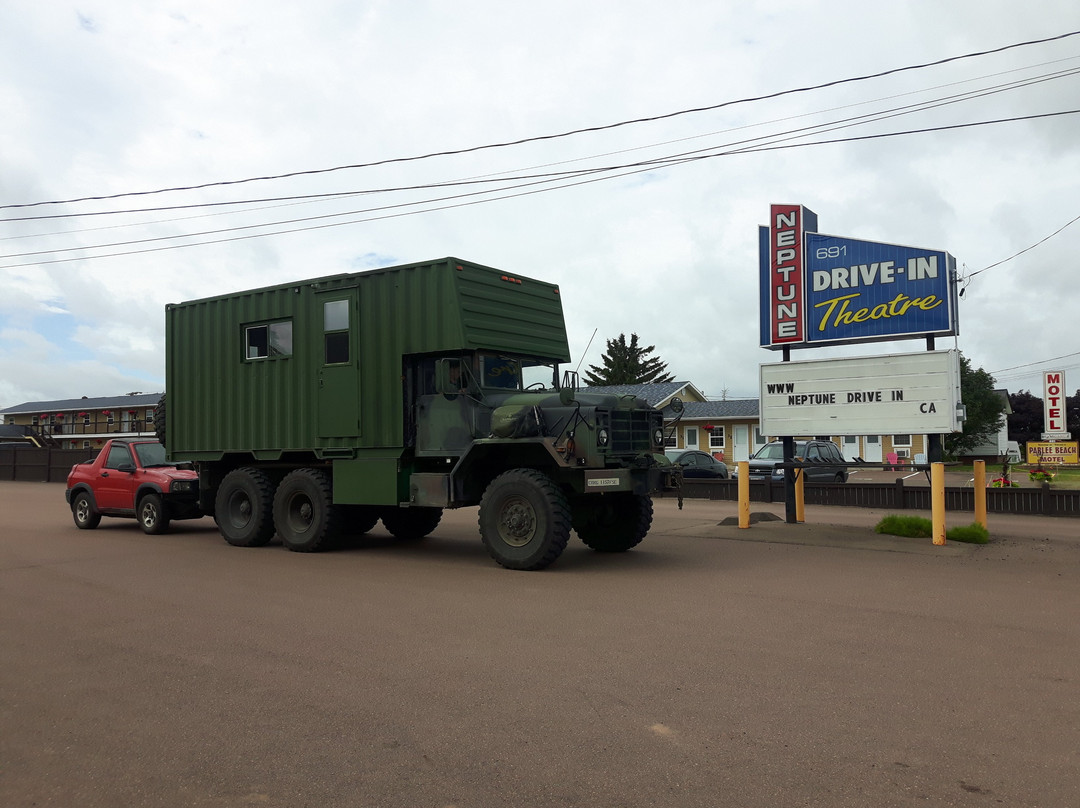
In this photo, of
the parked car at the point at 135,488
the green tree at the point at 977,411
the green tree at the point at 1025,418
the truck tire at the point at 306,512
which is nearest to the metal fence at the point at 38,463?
the parked car at the point at 135,488

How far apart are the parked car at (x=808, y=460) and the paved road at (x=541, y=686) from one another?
13.1 metres

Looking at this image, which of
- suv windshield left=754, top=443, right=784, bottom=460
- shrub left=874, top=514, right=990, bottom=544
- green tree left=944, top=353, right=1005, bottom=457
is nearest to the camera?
shrub left=874, top=514, right=990, bottom=544

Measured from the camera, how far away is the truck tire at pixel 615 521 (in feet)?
38.4

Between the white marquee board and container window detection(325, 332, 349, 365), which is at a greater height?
container window detection(325, 332, 349, 365)

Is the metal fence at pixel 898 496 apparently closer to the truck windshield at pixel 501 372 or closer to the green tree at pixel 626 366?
the truck windshield at pixel 501 372

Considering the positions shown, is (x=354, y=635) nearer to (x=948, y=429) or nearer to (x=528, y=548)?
(x=528, y=548)

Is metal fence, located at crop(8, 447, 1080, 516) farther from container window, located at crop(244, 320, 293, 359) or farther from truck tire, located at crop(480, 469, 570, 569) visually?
container window, located at crop(244, 320, 293, 359)

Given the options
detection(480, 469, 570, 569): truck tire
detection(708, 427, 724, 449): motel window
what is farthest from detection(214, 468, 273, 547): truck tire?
detection(708, 427, 724, 449): motel window

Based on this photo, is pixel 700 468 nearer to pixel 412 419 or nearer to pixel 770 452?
pixel 770 452

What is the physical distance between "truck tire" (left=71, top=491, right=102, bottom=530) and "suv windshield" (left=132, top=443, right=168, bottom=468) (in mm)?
1304

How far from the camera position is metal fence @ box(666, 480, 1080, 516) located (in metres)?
17.9

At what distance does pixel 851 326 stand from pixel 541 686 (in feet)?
36.4

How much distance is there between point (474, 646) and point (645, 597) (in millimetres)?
2519

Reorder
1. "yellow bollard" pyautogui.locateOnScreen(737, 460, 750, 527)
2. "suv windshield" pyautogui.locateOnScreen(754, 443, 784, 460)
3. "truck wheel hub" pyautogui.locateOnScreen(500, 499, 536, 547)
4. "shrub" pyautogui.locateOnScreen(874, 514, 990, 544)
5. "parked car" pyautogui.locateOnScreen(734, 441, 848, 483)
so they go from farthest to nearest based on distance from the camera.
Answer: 1. "suv windshield" pyautogui.locateOnScreen(754, 443, 784, 460)
2. "parked car" pyautogui.locateOnScreen(734, 441, 848, 483)
3. "yellow bollard" pyautogui.locateOnScreen(737, 460, 750, 527)
4. "shrub" pyautogui.locateOnScreen(874, 514, 990, 544)
5. "truck wheel hub" pyautogui.locateOnScreen(500, 499, 536, 547)
